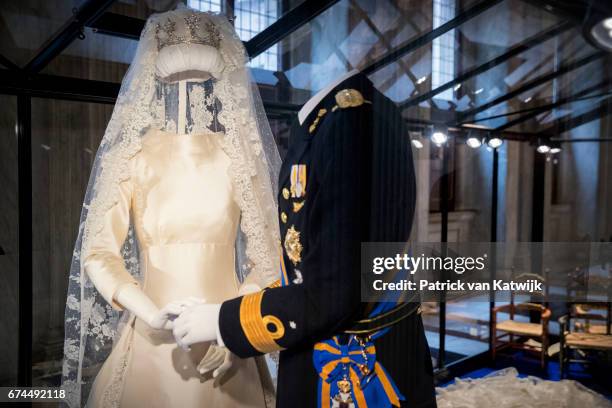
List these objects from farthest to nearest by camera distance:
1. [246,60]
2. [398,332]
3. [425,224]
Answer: [246,60], [425,224], [398,332]

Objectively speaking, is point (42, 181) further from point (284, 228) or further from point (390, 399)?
point (390, 399)

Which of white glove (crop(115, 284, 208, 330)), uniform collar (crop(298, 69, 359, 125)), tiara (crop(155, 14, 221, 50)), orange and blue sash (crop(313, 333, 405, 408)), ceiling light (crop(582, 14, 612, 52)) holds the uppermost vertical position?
tiara (crop(155, 14, 221, 50))

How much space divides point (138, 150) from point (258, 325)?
58 centimetres

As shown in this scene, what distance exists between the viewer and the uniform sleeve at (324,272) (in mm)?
771

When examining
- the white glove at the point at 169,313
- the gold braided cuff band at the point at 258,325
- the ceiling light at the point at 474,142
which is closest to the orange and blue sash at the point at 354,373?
the gold braided cuff band at the point at 258,325

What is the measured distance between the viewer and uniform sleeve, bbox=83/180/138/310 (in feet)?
3.54

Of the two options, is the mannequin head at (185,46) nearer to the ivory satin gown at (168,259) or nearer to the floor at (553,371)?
the ivory satin gown at (168,259)

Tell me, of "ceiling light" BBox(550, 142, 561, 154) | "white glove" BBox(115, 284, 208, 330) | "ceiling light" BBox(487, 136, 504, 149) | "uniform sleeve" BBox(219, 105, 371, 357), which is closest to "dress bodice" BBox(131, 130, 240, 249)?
"white glove" BBox(115, 284, 208, 330)

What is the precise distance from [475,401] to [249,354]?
0.67 metres

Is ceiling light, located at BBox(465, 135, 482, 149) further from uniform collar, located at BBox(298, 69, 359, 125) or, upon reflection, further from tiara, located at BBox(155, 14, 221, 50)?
tiara, located at BBox(155, 14, 221, 50)

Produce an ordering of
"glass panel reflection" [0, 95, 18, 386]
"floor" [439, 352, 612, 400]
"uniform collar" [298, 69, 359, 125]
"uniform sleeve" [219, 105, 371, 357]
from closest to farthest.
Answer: "uniform sleeve" [219, 105, 371, 357] → "uniform collar" [298, 69, 359, 125] → "floor" [439, 352, 612, 400] → "glass panel reflection" [0, 95, 18, 386]

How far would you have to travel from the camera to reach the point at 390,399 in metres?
0.94

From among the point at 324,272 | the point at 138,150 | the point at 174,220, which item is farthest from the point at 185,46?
the point at 324,272

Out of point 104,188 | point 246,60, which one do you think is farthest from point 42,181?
point 246,60
